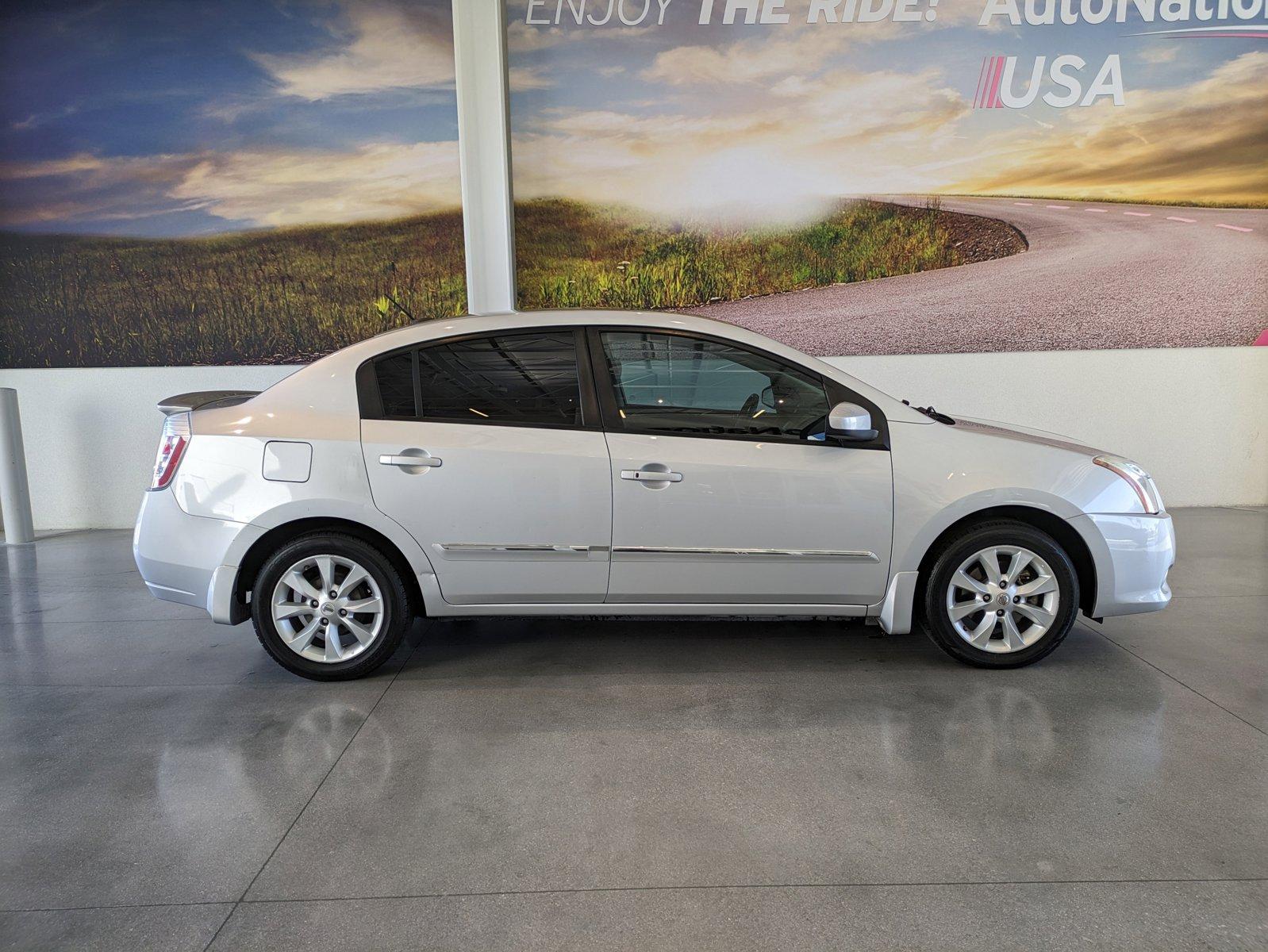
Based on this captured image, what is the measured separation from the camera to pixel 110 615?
468cm

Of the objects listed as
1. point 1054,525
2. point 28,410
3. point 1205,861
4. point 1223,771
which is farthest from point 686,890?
point 28,410

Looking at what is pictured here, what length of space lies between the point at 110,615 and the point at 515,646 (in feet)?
7.95

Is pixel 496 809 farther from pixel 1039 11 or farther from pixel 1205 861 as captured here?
pixel 1039 11

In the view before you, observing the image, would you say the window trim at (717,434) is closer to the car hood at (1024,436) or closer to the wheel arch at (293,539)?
the car hood at (1024,436)

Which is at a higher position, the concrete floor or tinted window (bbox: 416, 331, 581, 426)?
tinted window (bbox: 416, 331, 581, 426)

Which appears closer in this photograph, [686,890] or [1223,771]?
[686,890]

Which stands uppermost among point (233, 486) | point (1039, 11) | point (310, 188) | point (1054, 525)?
point (1039, 11)

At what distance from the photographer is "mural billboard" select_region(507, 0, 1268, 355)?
6996mm

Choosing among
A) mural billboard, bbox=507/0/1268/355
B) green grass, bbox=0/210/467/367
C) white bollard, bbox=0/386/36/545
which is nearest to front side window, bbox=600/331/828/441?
mural billboard, bbox=507/0/1268/355

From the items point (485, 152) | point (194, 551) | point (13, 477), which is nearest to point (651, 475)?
point (194, 551)

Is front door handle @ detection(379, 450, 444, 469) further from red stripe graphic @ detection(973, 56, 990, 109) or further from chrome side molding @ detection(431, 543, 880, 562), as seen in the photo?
red stripe graphic @ detection(973, 56, 990, 109)

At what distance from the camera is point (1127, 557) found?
11.7ft

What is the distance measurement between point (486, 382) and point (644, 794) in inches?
70.7

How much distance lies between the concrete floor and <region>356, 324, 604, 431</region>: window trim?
1107 millimetres
